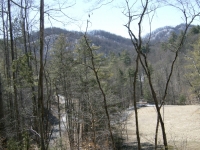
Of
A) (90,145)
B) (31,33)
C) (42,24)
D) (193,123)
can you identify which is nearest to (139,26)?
(42,24)

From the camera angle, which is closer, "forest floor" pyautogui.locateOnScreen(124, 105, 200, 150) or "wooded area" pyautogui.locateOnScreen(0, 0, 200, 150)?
"wooded area" pyautogui.locateOnScreen(0, 0, 200, 150)

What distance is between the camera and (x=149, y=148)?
1628 cm

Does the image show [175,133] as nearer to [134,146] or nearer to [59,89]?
[134,146]

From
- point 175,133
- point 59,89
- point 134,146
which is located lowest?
point 134,146

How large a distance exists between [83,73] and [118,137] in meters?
6.21

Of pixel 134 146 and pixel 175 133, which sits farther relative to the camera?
pixel 175 133

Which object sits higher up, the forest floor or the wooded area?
the wooded area

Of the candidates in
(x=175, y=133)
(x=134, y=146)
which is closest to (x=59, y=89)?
(x=134, y=146)

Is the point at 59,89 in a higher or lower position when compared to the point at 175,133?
higher

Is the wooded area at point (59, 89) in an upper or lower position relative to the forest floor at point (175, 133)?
upper

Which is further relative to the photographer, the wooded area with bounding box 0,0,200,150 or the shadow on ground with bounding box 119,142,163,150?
the shadow on ground with bounding box 119,142,163,150

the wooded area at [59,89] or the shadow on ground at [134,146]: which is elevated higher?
the wooded area at [59,89]

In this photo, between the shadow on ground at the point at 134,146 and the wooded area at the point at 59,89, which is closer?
the wooded area at the point at 59,89

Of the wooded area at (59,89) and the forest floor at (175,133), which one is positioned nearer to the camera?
the wooded area at (59,89)
